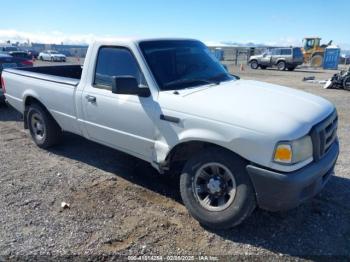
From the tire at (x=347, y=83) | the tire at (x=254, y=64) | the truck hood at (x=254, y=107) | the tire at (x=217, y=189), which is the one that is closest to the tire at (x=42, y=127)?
the truck hood at (x=254, y=107)

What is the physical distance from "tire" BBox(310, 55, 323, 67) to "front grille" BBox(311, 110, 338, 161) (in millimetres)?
33594

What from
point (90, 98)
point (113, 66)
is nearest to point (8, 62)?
point (90, 98)

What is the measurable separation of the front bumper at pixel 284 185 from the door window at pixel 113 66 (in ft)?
5.66

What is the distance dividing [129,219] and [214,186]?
1018 millimetres

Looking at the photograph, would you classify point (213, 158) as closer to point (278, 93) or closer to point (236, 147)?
point (236, 147)

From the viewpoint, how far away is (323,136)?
10.8 ft

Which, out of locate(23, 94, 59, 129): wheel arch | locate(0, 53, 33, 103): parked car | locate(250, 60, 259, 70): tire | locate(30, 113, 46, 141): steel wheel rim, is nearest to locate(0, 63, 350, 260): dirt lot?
locate(30, 113, 46, 141): steel wheel rim

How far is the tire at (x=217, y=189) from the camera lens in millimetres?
3217

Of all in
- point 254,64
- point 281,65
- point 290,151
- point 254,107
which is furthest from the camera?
point 254,64

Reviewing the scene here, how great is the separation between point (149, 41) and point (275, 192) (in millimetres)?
2369

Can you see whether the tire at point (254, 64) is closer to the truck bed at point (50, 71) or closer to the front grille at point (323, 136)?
the truck bed at point (50, 71)

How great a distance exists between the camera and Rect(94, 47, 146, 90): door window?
4055 millimetres

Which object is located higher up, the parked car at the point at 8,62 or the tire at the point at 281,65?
the parked car at the point at 8,62

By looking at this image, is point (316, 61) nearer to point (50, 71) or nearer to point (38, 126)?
point (50, 71)
